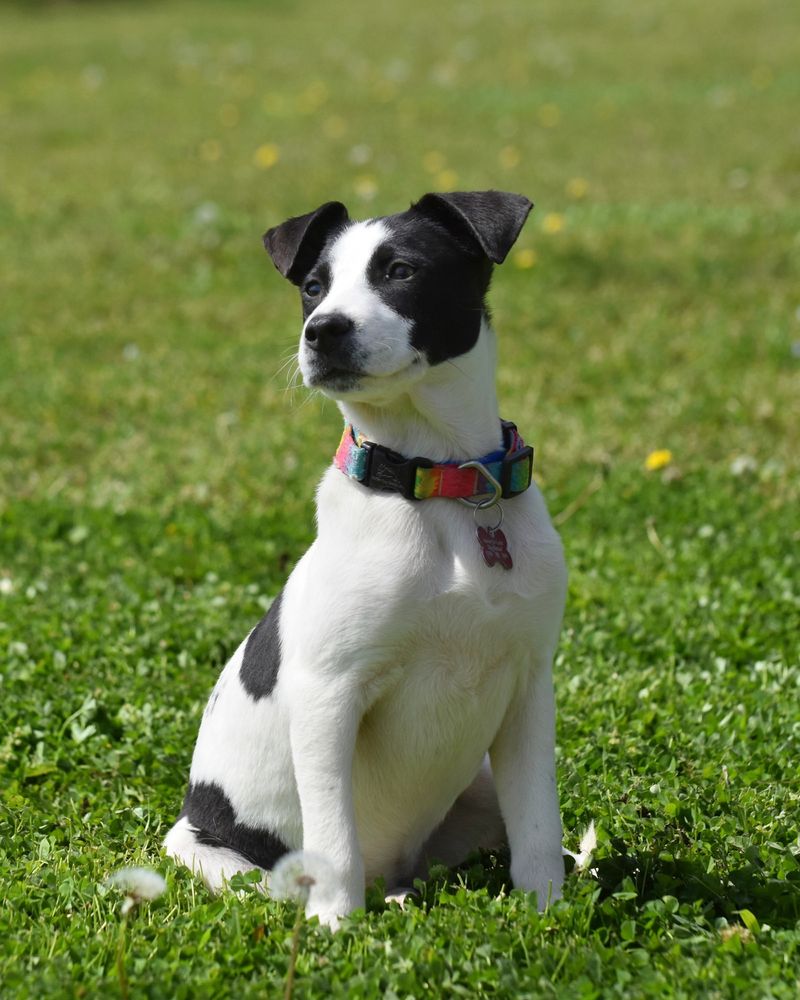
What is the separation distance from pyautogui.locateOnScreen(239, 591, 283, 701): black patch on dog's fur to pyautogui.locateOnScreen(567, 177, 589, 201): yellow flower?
7.57m

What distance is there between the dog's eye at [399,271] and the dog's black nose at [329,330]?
0.22 metres

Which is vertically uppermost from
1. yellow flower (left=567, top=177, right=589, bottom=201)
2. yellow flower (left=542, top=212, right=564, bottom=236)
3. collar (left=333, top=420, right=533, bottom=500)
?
collar (left=333, top=420, right=533, bottom=500)

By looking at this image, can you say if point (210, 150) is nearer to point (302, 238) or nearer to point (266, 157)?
point (266, 157)

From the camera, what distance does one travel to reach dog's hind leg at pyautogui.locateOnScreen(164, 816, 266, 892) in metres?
3.31

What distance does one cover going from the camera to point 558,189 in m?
10.7

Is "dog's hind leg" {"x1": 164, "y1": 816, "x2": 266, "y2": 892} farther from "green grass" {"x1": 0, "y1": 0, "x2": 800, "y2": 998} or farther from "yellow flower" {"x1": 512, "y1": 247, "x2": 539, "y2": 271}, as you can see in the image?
"yellow flower" {"x1": 512, "y1": 247, "x2": 539, "y2": 271}

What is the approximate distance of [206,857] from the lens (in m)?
3.36

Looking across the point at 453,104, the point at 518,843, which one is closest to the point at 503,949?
the point at 518,843

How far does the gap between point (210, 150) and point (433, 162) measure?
2.31 metres

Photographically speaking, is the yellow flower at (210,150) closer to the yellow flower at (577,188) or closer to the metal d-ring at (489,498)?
the yellow flower at (577,188)

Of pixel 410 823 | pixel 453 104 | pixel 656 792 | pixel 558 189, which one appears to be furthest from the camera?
pixel 453 104

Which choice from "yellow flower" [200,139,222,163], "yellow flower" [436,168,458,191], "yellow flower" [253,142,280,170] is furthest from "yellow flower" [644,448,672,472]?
"yellow flower" [200,139,222,163]

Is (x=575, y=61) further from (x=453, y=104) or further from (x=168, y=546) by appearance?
(x=168, y=546)

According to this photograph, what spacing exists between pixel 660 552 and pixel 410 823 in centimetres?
236
